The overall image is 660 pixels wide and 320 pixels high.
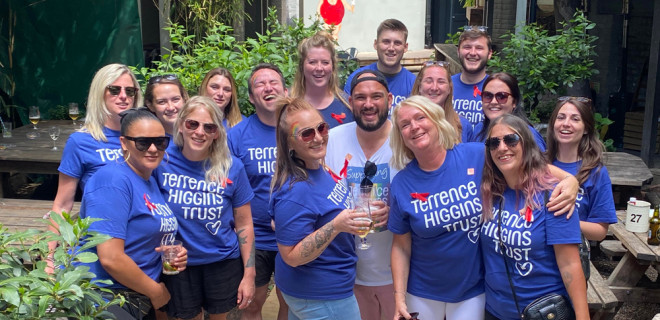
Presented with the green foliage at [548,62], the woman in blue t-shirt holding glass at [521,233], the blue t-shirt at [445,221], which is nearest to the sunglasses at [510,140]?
the woman in blue t-shirt holding glass at [521,233]

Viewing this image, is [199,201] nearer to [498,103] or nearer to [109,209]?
[109,209]

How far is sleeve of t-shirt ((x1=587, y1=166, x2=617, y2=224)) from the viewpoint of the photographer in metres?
3.71

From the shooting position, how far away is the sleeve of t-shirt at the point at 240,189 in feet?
12.4

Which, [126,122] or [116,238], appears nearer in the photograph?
[116,238]

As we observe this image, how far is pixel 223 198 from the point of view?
3721 millimetres

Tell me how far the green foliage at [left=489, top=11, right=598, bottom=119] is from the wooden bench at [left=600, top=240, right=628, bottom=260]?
6.84 ft

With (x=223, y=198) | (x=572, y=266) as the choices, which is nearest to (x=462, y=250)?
(x=572, y=266)

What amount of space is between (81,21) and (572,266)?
7.35 m

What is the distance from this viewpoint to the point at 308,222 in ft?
10.5

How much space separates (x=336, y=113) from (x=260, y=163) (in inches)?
25.9

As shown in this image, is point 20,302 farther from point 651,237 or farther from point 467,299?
point 651,237

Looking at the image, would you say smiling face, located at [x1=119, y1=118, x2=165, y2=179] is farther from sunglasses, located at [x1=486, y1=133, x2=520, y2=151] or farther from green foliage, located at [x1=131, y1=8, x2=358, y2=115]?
green foliage, located at [x1=131, y1=8, x2=358, y2=115]

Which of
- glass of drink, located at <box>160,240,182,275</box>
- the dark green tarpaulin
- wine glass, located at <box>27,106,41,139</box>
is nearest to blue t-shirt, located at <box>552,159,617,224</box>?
glass of drink, located at <box>160,240,182,275</box>

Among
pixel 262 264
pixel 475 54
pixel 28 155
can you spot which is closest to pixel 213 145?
pixel 262 264
